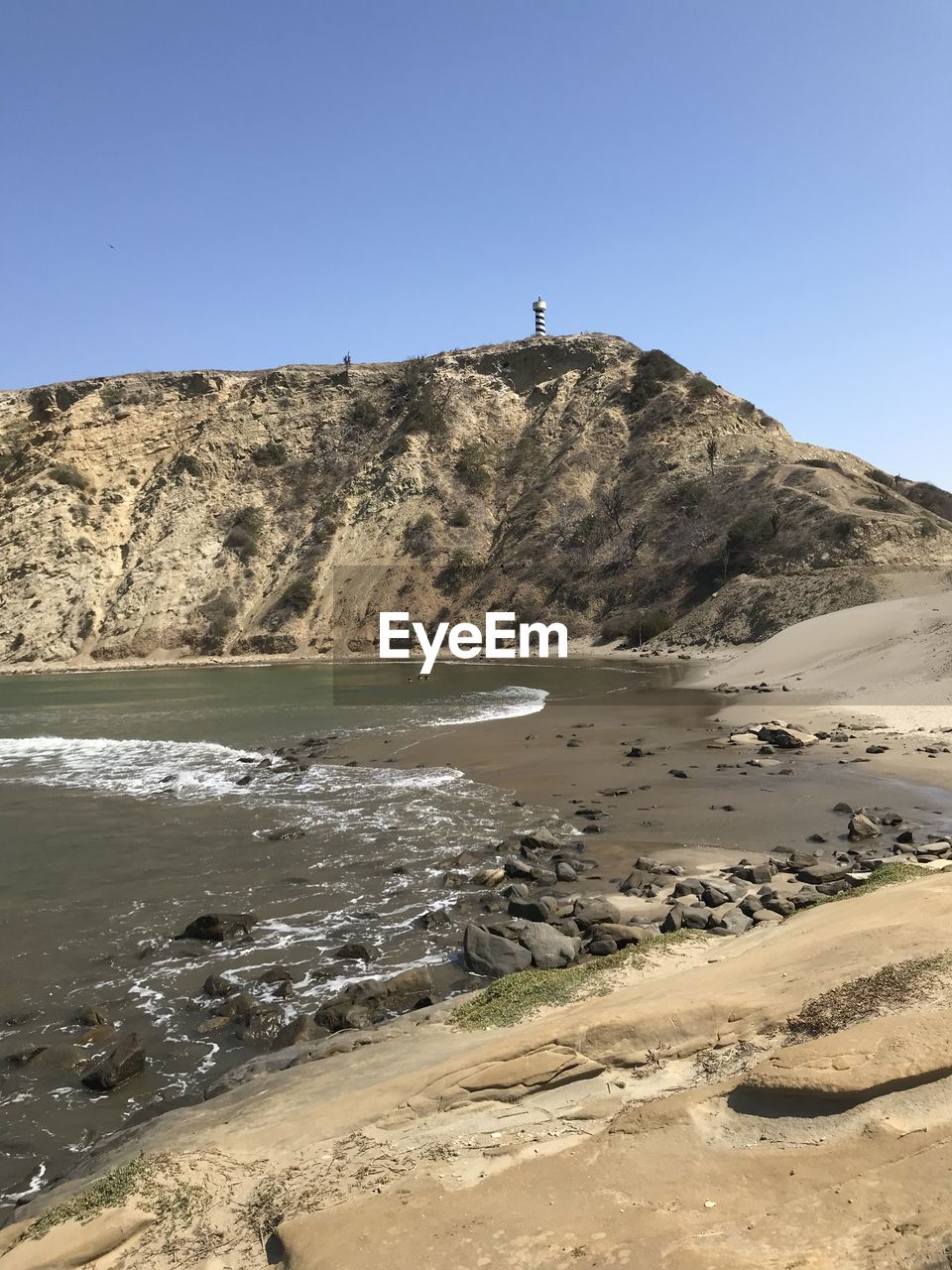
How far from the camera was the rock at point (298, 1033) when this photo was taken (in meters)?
6.79

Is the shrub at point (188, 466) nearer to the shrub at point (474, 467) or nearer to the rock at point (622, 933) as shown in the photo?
the shrub at point (474, 467)

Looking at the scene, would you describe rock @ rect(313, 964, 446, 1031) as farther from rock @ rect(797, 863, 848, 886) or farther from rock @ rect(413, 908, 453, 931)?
rock @ rect(797, 863, 848, 886)

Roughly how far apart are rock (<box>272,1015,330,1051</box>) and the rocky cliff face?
3872 centimetres

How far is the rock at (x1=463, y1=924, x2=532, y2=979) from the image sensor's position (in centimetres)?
770

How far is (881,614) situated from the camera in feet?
98.8

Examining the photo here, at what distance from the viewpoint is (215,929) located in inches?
355

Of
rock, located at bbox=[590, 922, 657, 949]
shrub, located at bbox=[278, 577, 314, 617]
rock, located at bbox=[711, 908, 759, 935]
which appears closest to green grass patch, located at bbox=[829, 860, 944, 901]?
rock, located at bbox=[711, 908, 759, 935]

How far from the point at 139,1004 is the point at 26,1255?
3737 mm

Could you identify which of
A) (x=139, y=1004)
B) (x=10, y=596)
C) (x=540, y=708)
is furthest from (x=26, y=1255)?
(x=10, y=596)

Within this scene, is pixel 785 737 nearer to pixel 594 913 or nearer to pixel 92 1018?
pixel 594 913

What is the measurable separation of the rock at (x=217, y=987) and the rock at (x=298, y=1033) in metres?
1.04

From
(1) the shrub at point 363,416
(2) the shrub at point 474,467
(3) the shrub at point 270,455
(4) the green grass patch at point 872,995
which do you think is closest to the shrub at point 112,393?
(3) the shrub at point 270,455

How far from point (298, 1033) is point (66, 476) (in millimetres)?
66941

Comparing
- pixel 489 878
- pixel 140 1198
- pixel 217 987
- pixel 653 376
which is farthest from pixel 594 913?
pixel 653 376
